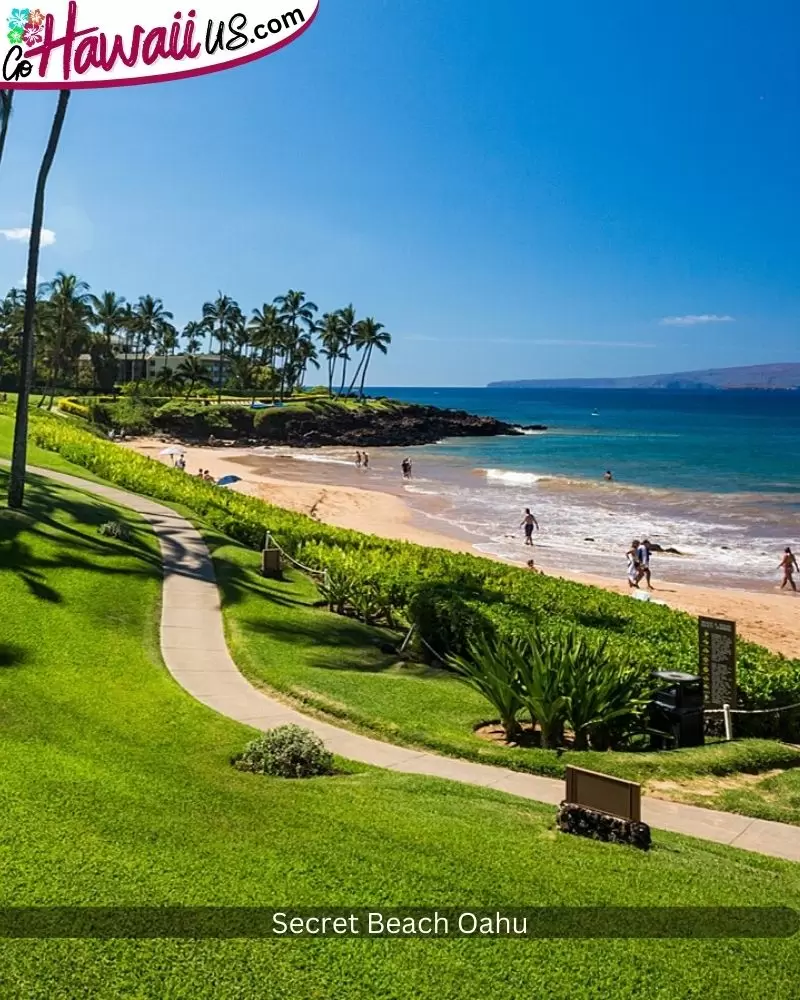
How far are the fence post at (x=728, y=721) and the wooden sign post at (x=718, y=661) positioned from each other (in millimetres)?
155

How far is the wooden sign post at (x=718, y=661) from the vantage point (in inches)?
428

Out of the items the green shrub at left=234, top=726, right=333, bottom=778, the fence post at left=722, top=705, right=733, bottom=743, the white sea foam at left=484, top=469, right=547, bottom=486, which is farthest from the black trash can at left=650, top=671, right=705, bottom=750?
the white sea foam at left=484, top=469, right=547, bottom=486

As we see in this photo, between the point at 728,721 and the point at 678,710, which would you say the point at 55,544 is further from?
the point at 728,721

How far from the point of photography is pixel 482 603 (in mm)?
14328

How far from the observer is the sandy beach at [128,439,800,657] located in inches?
890

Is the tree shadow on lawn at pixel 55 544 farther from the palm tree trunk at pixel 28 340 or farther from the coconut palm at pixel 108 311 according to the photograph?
the coconut palm at pixel 108 311

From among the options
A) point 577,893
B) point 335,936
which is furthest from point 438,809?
point 335,936

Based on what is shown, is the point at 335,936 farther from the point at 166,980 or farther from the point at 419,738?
the point at 419,738

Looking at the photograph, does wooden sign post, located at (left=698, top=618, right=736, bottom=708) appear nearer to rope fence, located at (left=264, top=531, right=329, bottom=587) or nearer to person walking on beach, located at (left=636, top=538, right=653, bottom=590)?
rope fence, located at (left=264, top=531, right=329, bottom=587)

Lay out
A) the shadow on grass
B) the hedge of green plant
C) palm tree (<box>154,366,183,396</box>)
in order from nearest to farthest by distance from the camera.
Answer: the shadow on grass, the hedge of green plant, palm tree (<box>154,366,183,396</box>)

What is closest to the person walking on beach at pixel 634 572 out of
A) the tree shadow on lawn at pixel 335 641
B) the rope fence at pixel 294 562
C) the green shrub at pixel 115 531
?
the rope fence at pixel 294 562

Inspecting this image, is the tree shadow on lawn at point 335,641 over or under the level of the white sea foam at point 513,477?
under

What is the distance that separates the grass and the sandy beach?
10.2m
